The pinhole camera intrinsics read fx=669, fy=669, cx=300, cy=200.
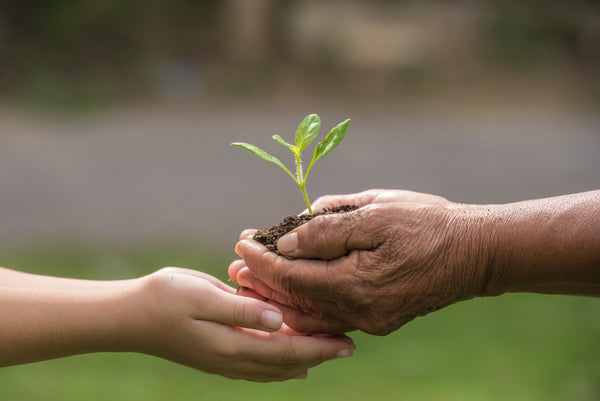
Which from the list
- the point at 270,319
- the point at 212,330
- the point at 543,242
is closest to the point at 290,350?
the point at 270,319

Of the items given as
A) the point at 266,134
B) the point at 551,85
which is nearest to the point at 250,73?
the point at 266,134

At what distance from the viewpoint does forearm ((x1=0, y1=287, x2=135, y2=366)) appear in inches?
90.4

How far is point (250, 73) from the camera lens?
12.2 m

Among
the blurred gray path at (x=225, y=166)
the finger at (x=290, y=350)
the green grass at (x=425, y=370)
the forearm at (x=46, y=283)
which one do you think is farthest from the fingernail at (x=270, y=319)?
the blurred gray path at (x=225, y=166)

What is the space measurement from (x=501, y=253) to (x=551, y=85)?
10770mm

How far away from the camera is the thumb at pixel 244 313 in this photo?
225 cm

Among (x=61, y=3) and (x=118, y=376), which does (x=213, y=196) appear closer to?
(x=118, y=376)

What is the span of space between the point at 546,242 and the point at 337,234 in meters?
0.71

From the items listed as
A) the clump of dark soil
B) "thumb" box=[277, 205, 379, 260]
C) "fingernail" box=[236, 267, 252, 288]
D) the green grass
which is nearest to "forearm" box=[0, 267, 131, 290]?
"fingernail" box=[236, 267, 252, 288]

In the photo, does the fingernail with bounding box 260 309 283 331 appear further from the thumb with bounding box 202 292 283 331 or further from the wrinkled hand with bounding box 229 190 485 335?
the wrinkled hand with bounding box 229 190 485 335

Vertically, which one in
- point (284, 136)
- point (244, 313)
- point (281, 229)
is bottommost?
point (244, 313)

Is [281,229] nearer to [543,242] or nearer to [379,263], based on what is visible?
[379,263]

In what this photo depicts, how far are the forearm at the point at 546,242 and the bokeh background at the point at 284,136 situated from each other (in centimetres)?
223

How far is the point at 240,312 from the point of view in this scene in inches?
89.0
